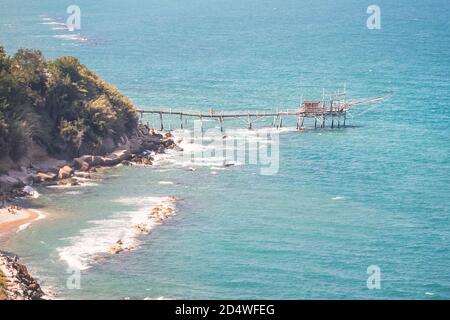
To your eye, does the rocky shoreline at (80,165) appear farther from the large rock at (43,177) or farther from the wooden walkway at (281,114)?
the wooden walkway at (281,114)

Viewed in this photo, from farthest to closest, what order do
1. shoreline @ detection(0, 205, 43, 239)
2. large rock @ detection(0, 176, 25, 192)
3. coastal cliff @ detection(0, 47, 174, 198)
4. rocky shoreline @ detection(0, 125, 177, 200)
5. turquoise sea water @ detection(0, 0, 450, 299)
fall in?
coastal cliff @ detection(0, 47, 174, 198)
rocky shoreline @ detection(0, 125, 177, 200)
large rock @ detection(0, 176, 25, 192)
shoreline @ detection(0, 205, 43, 239)
turquoise sea water @ detection(0, 0, 450, 299)

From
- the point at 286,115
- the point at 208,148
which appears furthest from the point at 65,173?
the point at 286,115

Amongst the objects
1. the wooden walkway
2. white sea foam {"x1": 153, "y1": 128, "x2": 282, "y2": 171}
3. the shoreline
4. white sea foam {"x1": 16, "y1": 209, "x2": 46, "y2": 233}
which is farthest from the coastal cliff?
the wooden walkway

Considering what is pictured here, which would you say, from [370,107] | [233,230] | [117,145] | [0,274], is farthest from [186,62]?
[0,274]

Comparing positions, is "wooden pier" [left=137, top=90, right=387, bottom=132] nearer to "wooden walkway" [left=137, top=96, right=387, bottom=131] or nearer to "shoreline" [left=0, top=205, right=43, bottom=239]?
"wooden walkway" [left=137, top=96, right=387, bottom=131]

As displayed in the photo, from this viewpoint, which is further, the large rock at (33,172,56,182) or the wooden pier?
the wooden pier

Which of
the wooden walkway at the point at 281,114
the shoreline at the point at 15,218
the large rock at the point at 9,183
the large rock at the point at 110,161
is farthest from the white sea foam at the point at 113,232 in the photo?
the wooden walkway at the point at 281,114

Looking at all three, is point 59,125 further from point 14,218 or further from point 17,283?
point 17,283
